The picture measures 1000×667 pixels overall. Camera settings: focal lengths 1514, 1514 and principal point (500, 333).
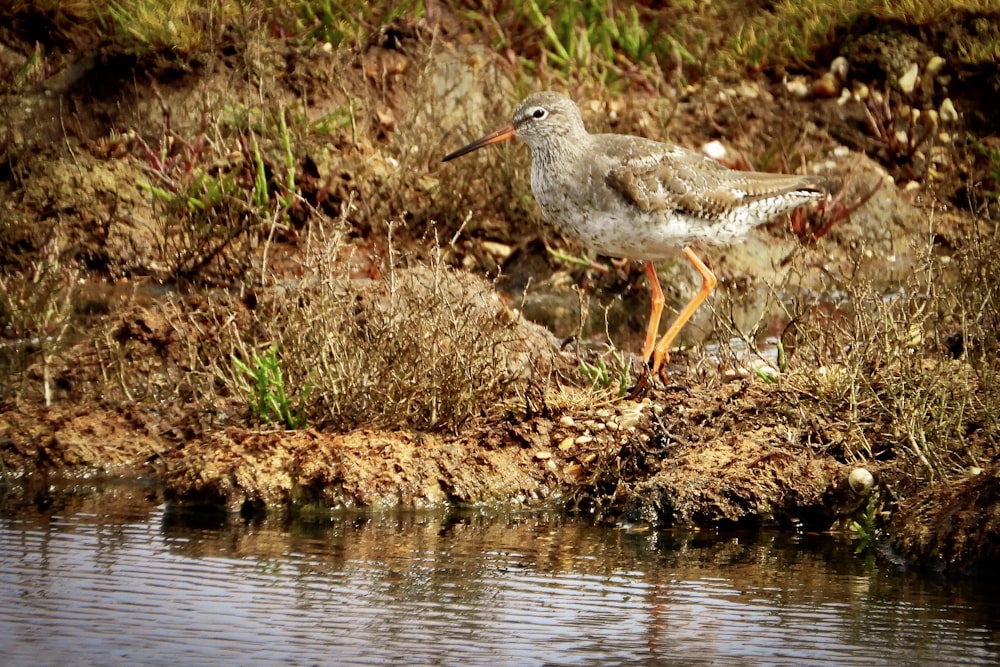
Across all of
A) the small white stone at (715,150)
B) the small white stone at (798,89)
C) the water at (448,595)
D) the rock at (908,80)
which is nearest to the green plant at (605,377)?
the water at (448,595)

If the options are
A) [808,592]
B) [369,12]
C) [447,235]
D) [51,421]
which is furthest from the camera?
[369,12]

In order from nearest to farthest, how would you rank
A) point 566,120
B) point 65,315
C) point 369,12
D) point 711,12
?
1. point 65,315
2. point 566,120
3. point 369,12
4. point 711,12

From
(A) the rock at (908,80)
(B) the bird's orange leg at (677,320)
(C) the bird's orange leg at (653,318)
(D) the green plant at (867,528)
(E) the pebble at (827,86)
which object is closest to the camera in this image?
(D) the green plant at (867,528)

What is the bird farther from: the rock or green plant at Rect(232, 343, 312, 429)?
the rock

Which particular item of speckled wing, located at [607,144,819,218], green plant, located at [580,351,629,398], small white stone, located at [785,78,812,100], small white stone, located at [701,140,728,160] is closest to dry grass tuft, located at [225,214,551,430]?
green plant, located at [580,351,629,398]

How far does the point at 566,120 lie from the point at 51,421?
334cm

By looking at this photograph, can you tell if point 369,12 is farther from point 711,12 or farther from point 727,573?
point 727,573

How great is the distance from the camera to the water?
183 inches

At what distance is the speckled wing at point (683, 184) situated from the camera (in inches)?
318

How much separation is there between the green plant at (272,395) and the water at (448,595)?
0.69 meters

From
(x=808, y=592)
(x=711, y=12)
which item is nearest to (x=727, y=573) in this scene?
(x=808, y=592)

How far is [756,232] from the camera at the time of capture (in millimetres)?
11289

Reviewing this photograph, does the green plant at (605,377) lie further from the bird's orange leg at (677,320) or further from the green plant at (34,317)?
the green plant at (34,317)

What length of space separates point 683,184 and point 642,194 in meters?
0.29
